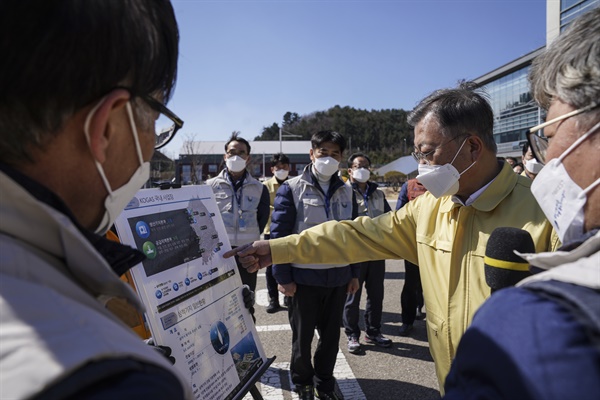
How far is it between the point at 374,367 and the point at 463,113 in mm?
3064

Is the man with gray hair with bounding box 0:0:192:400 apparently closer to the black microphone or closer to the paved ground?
the black microphone

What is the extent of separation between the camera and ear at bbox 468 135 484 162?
236 centimetres

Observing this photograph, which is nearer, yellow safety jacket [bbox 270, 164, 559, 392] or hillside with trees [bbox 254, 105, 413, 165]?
yellow safety jacket [bbox 270, 164, 559, 392]

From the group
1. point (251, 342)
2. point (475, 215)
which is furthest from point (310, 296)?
point (475, 215)

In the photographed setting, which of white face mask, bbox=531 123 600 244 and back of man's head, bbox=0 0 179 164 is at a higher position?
back of man's head, bbox=0 0 179 164

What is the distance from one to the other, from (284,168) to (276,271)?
437 cm

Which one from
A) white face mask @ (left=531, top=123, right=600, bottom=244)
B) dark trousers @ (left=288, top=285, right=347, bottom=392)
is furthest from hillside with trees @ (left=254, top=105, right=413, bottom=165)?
white face mask @ (left=531, top=123, right=600, bottom=244)

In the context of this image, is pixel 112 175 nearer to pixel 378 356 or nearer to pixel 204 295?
pixel 204 295

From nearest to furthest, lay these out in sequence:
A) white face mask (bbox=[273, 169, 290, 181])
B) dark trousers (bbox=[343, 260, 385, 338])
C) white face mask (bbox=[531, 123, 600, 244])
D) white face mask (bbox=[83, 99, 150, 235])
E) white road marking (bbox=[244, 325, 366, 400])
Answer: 1. white face mask (bbox=[83, 99, 150, 235])
2. white face mask (bbox=[531, 123, 600, 244])
3. white road marking (bbox=[244, 325, 366, 400])
4. dark trousers (bbox=[343, 260, 385, 338])
5. white face mask (bbox=[273, 169, 290, 181])

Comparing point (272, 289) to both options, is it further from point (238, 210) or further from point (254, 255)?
point (254, 255)

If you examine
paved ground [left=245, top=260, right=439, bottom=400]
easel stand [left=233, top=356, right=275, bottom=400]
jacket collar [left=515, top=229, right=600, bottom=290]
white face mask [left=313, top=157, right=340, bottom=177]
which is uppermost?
white face mask [left=313, top=157, right=340, bottom=177]

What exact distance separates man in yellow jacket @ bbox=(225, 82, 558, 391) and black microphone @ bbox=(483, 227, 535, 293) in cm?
69

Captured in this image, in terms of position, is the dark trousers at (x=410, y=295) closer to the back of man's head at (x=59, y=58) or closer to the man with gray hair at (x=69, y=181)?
the man with gray hair at (x=69, y=181)

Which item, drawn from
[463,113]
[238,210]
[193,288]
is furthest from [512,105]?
[193,288]
